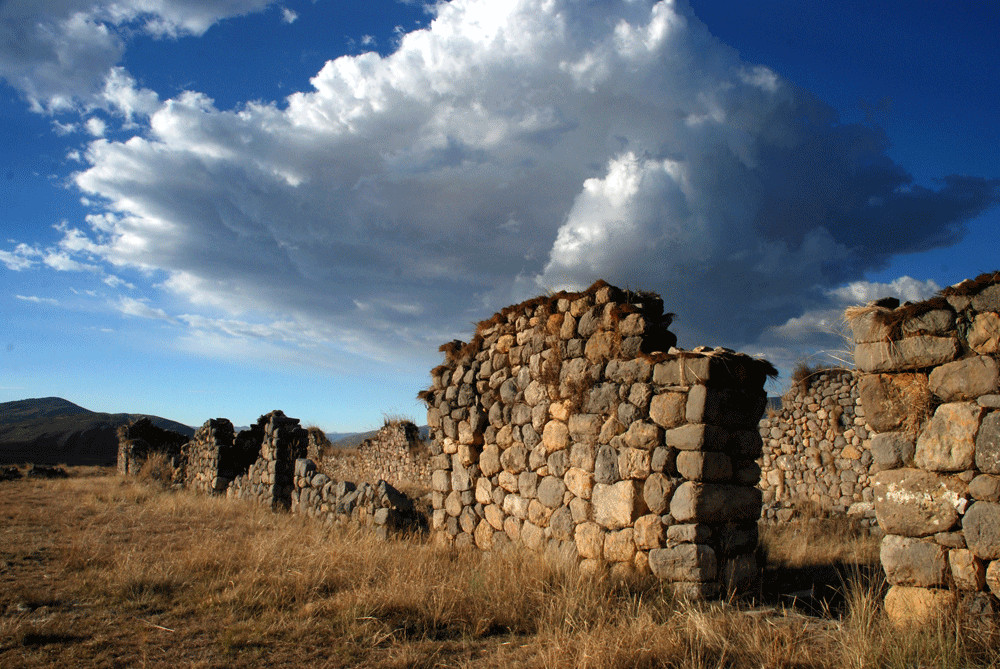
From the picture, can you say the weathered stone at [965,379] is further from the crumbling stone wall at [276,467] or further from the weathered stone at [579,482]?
the crumbling stone wall at [276,467]

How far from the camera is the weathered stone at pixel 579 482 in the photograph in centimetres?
552

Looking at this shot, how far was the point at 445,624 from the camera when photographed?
14.6 feet

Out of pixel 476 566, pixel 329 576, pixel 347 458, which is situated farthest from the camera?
pixel 347 458

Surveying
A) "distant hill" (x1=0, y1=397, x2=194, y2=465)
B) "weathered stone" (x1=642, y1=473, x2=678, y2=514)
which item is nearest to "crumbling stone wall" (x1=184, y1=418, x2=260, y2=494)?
"weathered stone" (x1=642, y1=473, x2=678, y2=514)

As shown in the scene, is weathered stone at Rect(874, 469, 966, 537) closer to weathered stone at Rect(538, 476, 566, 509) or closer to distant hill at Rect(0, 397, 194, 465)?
weathered stone at Rect(538, 476, 566, 509)

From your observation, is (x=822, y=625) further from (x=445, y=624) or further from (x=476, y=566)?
(x=476, y=566)

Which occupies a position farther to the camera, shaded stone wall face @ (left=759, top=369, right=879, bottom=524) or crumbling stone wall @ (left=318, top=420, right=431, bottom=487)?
crumbling stone wall @ (left=318, top=420, right=431, bottom=487)

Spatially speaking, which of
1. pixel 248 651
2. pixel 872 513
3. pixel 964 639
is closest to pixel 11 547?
pixel 248 651

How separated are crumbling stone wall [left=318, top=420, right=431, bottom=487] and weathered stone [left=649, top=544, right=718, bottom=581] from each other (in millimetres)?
11456

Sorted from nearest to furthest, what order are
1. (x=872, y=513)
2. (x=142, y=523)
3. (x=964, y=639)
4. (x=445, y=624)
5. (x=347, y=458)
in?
(x=964, y=639), (x=445, y=624), (x=142, y=523), (x=872, y=513), (x=347, y=458)

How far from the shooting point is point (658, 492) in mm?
4875

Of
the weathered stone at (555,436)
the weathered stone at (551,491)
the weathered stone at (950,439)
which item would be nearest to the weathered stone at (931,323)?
the weathered stone at (950,439)

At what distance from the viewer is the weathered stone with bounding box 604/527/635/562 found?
5012 millimetres

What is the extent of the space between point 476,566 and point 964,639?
13.1 ft
